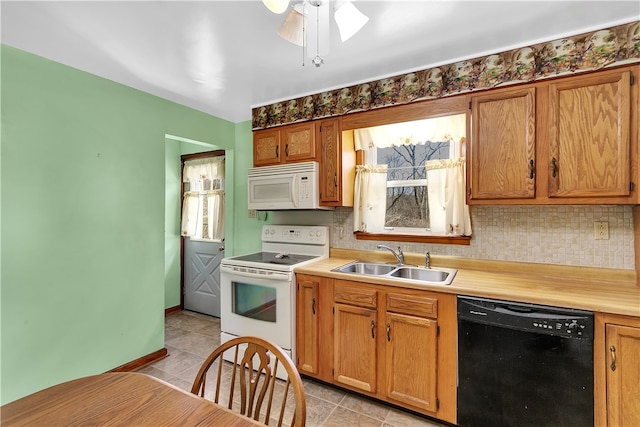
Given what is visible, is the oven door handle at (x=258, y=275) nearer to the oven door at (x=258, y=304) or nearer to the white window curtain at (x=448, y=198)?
the oven door at (x=258, y=304)

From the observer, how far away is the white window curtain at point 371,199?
106 inches

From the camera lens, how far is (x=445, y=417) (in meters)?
1.83

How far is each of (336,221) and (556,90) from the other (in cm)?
185

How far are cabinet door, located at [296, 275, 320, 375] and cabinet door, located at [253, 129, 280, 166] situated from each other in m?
1.20

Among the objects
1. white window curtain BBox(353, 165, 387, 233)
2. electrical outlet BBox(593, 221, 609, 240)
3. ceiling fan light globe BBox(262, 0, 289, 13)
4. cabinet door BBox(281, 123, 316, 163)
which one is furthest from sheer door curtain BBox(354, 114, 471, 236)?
ceiling fan light globe BBox(262, 0, 289, 13)

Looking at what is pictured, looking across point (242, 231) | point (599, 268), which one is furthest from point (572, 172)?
point (242, 231)

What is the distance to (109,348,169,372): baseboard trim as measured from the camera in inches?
95.9

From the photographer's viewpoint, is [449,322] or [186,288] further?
[186,288]

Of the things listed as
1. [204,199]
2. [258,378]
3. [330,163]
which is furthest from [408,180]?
[204,199]

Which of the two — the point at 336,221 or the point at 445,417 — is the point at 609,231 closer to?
the point at 445,417

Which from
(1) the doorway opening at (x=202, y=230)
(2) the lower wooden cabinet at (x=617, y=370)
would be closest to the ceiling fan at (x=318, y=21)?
(2) the lower wooden cabinet at (x=617, y=370)

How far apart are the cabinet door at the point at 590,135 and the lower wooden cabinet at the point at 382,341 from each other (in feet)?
3.33

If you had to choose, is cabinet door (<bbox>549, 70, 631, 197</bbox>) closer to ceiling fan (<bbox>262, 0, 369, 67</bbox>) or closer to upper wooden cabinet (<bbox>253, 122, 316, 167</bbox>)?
ceiling fan (<bbox>262, 0, 369, 67</bbox>)

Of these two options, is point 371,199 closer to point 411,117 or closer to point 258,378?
point 411,117
